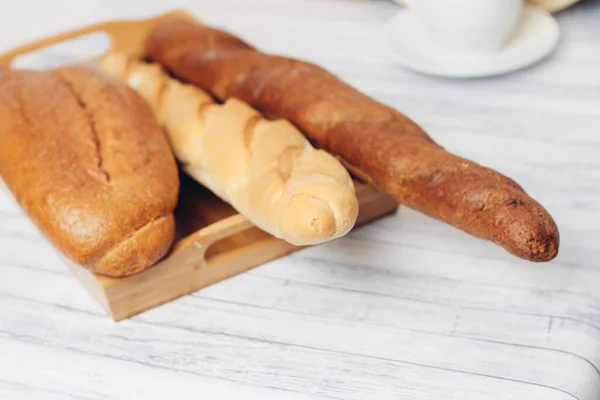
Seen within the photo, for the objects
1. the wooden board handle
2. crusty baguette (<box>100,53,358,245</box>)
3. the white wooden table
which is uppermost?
crusty baguette (<box>100,53,358,245</box>)

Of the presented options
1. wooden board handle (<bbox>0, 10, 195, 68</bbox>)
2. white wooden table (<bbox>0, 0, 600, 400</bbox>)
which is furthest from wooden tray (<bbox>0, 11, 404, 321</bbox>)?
wooden board handle (<bbox>0, 10, 195, 68</bbox>)

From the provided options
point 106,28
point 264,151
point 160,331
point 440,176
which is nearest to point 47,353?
point 160,331

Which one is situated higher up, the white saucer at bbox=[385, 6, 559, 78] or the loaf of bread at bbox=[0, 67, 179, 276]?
the loaf of bread at bbox=[0, 67, 179, 276]

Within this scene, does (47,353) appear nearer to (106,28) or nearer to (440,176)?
(440,176)

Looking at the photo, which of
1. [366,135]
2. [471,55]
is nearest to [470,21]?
[471,55]

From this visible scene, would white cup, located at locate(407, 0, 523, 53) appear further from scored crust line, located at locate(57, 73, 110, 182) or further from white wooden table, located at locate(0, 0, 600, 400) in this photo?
scored crust line, located at locate(57, 73, 110, 182)
